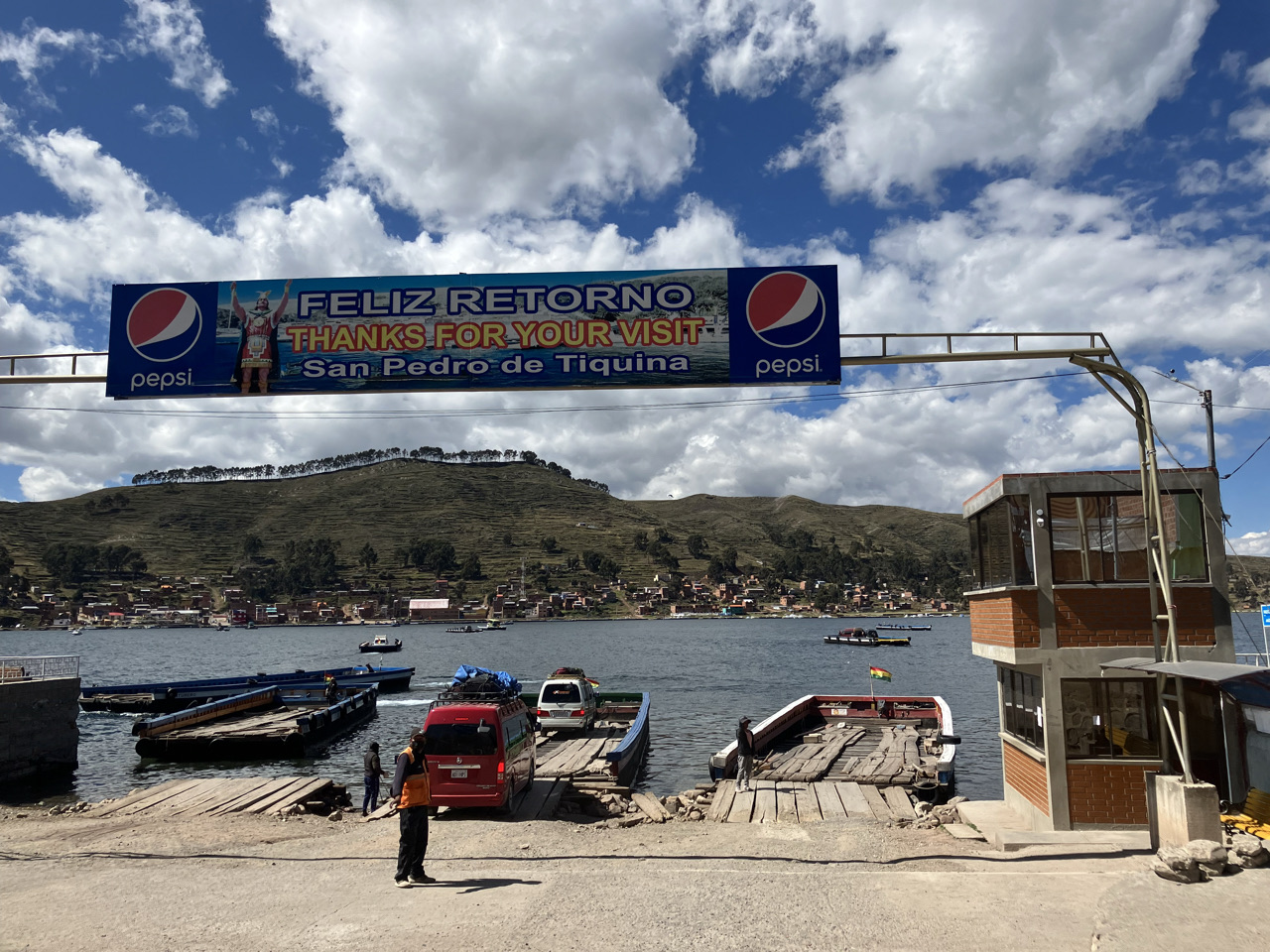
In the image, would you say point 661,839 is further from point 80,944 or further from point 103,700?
point 103,700

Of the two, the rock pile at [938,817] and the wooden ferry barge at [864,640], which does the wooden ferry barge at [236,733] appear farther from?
the wooden ferry barge at [864,640]

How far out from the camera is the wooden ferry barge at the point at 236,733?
3322 cm

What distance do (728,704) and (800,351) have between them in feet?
145

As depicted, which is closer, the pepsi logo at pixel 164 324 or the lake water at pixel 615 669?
the pepsi logo at pixel 164 324

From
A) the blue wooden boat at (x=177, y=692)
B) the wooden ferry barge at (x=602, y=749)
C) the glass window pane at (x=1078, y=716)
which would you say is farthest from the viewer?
the blue wooden boat at (x=177, y=692)

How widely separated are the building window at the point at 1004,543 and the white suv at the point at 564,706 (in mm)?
17409

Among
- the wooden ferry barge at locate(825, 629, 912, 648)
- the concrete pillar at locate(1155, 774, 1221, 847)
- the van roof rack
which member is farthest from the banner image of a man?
the wooden ferry barge at locate(825, 629, 912, 648)

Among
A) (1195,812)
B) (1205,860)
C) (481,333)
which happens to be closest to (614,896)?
(1205,860)

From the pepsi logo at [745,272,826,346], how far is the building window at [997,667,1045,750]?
23.0 ft

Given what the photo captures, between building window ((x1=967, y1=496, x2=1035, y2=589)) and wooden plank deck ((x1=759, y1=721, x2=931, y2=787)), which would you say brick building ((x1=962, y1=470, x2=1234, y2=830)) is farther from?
wooden plank deck ((x1=759, y1=721, x2=931, y2=787))

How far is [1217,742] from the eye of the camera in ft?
41.2

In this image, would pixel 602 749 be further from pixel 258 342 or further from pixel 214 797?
pixel 258 342

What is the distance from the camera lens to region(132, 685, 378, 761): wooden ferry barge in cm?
3322

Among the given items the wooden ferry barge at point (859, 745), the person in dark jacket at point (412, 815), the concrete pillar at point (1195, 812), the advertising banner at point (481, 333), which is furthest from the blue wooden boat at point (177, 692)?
the concrete pillar at point (1195, 812)
